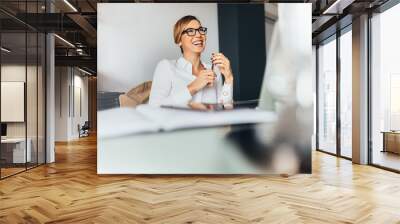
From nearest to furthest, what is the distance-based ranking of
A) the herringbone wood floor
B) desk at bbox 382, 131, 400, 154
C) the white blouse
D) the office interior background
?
the herringbone wood floor, the white blouse, the office interior background, desk at bbox 382, 131, 400, 154

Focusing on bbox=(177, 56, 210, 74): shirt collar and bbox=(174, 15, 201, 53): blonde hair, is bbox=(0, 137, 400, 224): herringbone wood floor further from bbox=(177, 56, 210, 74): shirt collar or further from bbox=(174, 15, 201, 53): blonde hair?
bbox=(174, 15, 201, 53): blonde hair

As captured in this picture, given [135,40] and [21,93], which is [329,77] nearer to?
[135,40]

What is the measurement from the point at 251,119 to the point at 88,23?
177 inches

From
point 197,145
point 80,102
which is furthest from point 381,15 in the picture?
point 80,102

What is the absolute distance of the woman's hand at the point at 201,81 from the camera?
651 centimetres

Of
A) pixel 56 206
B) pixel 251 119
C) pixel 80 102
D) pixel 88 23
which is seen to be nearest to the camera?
pixel 56 206

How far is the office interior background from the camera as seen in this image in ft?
22.3

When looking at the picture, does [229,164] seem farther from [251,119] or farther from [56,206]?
[56,206]

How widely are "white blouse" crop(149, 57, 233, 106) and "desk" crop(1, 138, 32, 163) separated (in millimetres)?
2607

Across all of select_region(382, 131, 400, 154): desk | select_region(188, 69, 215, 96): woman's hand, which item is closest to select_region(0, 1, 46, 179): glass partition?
Answer: select_region(188, 69, 215, 96): woman's hand

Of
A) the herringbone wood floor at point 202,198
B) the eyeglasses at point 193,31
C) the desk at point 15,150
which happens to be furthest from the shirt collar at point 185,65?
the desk at point 15,150

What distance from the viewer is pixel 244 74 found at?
6590 millimetres

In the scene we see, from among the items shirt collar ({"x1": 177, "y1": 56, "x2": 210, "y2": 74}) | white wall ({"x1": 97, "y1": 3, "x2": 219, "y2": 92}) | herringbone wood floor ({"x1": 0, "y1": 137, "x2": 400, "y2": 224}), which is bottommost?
herringbone wood floor ({"x1": 0, "y1": 137, "x2": 400, "y2": 224})

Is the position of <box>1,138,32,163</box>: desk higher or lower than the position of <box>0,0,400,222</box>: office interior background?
lower
